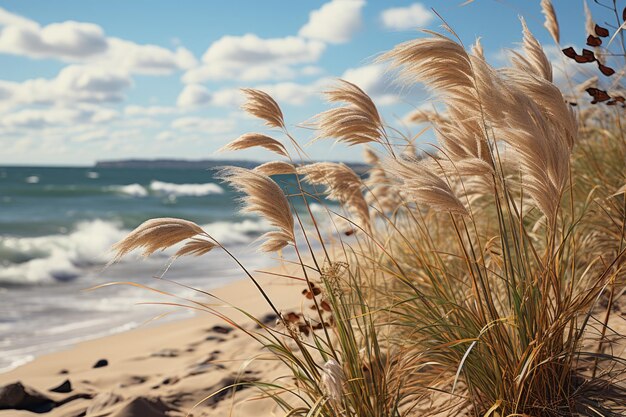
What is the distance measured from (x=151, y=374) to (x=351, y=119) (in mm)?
3008

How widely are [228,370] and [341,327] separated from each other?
7.22 ft

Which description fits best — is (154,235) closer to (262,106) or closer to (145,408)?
(262,106)

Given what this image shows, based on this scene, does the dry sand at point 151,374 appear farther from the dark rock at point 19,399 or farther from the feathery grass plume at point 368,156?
the feathery grass plume at point 368,156

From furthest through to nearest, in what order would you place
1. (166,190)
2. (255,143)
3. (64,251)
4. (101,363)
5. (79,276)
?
(166,190) → (64,251) → (79,276) → (101,363) → (255,143)

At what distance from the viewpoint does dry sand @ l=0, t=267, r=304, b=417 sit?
3622mm

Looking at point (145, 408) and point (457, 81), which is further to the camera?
point (145, 408)

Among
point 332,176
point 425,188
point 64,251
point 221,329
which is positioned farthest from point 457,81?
point 64,251

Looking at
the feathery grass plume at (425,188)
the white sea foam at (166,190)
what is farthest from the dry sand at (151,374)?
A: the white sea foam at (166,190)

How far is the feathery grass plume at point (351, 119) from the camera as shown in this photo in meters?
2.23

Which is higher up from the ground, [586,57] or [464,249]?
[586,57]

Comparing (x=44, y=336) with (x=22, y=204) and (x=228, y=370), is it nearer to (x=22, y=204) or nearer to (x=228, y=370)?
(x=228, y=370)

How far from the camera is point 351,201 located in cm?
317

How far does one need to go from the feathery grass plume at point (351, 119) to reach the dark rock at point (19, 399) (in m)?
2.77

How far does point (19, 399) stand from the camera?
12.6 feet
